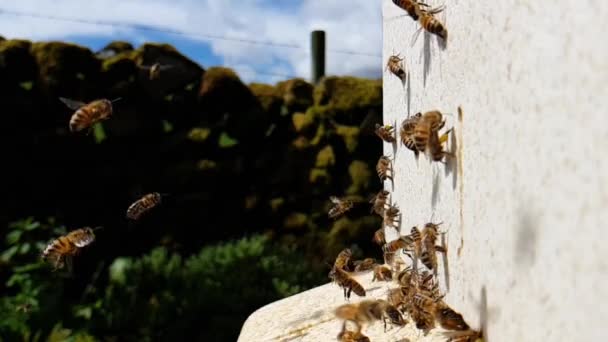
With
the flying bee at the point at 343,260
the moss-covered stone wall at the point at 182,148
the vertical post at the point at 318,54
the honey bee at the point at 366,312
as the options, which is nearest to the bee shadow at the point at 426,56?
the honey bee at the point at 366,312

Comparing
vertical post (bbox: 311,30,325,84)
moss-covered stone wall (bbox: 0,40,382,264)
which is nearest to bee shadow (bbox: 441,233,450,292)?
moss-covered stone wall (bbox: 0,40,382,264)

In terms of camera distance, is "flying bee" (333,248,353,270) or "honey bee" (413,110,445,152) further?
"flying bee" (333,248,353,270)

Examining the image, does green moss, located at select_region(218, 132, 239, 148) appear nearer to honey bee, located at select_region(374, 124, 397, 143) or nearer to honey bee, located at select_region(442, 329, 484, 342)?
honey bee, located at select_region(374, 124, 397, 143)

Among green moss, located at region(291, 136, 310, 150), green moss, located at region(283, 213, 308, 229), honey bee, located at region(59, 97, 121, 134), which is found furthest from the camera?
green moss, located at region(291, 136, 310, 150)

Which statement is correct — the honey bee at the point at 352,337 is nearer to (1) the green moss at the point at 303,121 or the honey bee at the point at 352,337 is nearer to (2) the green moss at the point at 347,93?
(1) the green moss at the point at 303,121

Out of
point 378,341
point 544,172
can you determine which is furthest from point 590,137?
point 378,341
